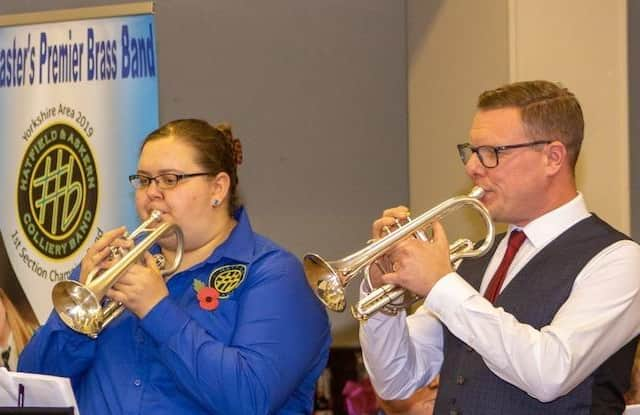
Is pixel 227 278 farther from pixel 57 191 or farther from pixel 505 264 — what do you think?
pixel 57 191

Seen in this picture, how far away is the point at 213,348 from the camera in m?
2.71

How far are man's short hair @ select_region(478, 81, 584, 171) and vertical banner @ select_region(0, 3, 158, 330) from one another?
251 centimetres

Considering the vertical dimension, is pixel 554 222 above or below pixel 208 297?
above

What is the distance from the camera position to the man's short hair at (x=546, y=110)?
273 cm

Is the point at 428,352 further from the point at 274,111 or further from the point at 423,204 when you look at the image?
the point at 274,111

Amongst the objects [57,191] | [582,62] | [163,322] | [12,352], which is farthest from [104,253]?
[57,191]

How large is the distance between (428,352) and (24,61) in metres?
2.92

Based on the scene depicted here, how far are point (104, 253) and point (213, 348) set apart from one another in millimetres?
380

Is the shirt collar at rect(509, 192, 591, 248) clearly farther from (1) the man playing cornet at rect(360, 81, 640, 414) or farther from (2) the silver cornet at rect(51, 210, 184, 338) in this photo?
(2) the silver cornet at rect(51, 210, 184, 338)

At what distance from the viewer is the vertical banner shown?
506 centimetres

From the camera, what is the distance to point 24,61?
206 inches

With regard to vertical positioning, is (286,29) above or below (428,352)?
above

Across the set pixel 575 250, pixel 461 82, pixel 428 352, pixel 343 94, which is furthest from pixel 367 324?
pixel 343 94

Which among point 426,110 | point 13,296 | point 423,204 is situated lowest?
point 13,296
